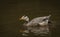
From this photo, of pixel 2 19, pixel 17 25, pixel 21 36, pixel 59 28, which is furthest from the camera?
pixel 2 19

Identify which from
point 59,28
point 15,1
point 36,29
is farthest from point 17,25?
point 15,1

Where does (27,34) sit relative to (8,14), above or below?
below

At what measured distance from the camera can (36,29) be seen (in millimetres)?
4598

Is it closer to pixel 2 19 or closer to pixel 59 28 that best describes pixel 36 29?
pixel 59 28

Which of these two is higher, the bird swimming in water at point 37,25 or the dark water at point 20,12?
the dark water at point 20,12

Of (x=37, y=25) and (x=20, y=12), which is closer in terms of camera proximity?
(x=37, y=25)

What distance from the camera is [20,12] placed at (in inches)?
242

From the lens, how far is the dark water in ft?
15.0

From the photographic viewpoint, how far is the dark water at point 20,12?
4570 mm

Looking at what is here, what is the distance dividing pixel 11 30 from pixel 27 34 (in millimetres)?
420

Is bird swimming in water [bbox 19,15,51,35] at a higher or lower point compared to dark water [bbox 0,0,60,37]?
lower

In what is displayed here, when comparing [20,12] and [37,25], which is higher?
[20,12]

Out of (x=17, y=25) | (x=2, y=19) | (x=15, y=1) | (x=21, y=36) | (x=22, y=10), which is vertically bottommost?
(x=21, y=36)

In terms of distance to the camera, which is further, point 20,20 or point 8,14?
point 8,14
